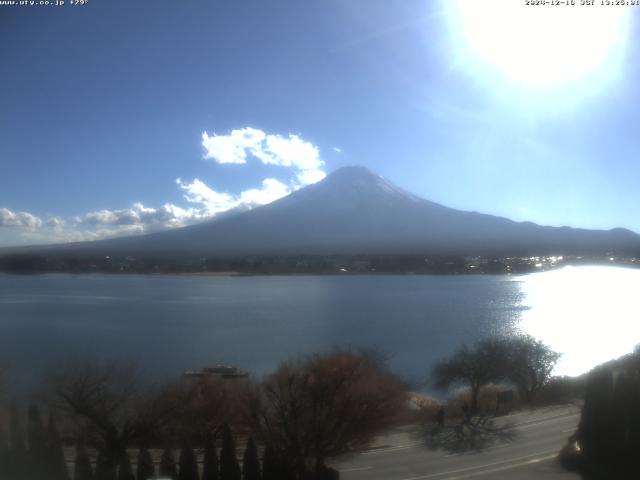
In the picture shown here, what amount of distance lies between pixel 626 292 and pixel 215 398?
5.60 meters

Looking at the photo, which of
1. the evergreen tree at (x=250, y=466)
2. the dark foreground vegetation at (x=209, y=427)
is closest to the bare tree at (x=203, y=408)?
the dark foreground vegetation at (x=209, y=427)

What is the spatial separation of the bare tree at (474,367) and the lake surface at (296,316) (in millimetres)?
206

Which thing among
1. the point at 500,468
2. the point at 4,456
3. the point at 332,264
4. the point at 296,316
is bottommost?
the point at 500,468

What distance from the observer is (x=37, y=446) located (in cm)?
283

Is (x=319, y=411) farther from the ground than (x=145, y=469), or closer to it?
farther from the ground

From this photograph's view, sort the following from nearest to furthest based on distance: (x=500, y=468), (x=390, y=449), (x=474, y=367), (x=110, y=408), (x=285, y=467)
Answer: (x=500, y=468) < (x=285, y=467) < (x=390, y=449) < (x=110, y=408) < (x=474, y=367)

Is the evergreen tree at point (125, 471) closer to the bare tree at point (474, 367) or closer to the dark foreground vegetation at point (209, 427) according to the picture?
the dark foreground vegetation at point (209, 427)

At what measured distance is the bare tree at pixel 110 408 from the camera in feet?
9.88

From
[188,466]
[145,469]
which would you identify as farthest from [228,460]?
[145,469]

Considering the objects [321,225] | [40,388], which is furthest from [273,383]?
[321,225]

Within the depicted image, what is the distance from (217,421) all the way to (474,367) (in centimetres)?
193

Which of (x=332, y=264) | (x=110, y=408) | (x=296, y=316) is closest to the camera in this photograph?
(x=110, y=408)

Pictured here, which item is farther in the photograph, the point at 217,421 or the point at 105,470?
the point at 217,421

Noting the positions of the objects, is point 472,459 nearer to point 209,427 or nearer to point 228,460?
point 228,460
